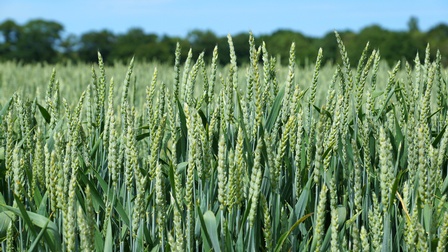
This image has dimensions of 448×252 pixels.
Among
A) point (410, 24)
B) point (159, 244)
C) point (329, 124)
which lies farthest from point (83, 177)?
point (410, 24)

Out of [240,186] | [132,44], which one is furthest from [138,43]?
[240,186]

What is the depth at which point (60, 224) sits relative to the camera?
1306 millimetres

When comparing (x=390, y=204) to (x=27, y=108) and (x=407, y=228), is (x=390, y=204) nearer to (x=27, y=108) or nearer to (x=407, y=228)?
(x=407, y=228)

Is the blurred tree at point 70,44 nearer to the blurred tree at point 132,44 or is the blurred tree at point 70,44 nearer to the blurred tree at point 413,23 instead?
the blurred tree at point 132,44

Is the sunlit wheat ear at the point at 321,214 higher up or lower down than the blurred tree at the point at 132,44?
lower down

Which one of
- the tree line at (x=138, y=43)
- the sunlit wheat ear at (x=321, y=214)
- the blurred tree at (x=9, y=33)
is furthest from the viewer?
the blurred tree at (x=9, y=33)

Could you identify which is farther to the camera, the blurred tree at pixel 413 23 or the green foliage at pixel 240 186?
the blurred tree at pixel 413 23

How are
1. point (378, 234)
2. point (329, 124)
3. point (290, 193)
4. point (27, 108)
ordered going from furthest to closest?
point (27, 108) < point (329, 124) < point (290, 193) < point (378, 234)

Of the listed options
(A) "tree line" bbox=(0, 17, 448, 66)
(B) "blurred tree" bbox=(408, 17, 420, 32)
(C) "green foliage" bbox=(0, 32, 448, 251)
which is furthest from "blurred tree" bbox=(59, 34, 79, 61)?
(B) "blurred tree" bbox=(408, 17, 420, 32)

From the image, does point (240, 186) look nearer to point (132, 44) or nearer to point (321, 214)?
point (321, 214)

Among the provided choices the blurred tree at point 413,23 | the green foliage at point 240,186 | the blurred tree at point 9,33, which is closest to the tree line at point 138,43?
the blurred tree at point 9,33

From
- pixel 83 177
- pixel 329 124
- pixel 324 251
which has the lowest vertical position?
pixel 324 251

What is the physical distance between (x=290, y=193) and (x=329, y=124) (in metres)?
0.24

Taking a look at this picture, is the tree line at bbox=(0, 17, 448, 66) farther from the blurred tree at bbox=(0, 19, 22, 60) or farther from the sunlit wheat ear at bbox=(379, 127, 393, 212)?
the sunlit wheat ear at bbox=(379, 127, 393, 212)
